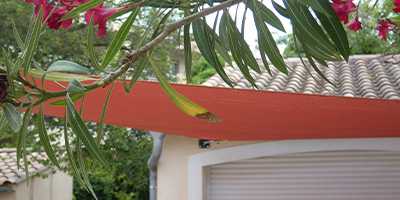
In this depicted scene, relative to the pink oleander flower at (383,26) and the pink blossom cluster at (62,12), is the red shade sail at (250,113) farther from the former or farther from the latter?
the pink blossom cluster at (62,12)

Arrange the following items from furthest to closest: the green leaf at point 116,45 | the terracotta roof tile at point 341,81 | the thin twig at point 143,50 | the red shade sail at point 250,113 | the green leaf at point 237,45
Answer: the terracotta roof tile at point 341,81 < the red shade sail at point 250,113 < the green leaf at point 237,45 < the green leaf at point 116,45 < the thin twig at point 143,50

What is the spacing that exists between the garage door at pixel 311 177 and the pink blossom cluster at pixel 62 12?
6.57 meters

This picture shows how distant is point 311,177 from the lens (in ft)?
27.9

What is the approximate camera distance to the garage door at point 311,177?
823 centimetres

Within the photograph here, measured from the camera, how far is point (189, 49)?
233 cm

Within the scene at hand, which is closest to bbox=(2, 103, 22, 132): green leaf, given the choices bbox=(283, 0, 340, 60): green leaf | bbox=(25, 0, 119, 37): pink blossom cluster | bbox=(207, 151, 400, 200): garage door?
bbox=(25, 0, 119, 37): pink blossom cluster

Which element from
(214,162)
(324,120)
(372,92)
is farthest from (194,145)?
(324,120)

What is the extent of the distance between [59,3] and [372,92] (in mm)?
6185

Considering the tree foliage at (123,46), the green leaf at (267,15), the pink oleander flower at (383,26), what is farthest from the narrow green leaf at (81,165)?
the pink oleander flower at (383,26)

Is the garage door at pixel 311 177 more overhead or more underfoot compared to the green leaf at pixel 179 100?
more overhead

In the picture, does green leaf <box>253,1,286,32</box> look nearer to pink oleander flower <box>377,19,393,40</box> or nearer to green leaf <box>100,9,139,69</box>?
A: green leaf <box>100,9,139,69</box>

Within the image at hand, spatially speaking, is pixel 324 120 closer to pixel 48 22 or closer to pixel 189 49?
pixel 189 49

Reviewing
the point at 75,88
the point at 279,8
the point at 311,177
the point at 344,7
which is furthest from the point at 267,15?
the point at 311,177

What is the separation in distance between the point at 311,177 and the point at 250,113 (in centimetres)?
278
